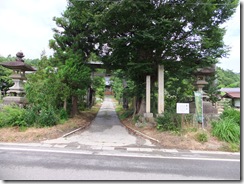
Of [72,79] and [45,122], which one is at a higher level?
[72,79]

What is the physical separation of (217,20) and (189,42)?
2.20 meters

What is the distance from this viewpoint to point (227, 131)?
20.3 feet

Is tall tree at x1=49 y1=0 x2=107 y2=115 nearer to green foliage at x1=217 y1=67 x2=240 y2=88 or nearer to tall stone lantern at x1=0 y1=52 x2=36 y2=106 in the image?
tall stone lantern at x1=0 y1=52 x2=36 y2=106

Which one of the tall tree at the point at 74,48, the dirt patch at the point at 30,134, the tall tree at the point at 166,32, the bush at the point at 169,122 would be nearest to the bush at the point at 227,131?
the bush at the point at 169,122

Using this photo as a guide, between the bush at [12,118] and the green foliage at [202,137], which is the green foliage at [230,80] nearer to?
the green foliage at [202,137]

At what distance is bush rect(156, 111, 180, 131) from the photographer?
24.0 feet

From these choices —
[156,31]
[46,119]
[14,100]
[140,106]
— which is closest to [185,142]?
[156,31]

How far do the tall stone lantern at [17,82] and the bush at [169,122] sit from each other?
8225mm

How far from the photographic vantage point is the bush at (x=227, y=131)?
6004mm

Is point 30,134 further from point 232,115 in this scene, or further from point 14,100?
point 232,115

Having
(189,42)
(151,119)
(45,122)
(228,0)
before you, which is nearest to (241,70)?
(189,42)

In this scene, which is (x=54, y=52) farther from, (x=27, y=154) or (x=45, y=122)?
(x=27, y=154)

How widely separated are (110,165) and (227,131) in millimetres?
4490

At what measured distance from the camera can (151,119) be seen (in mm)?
9031
